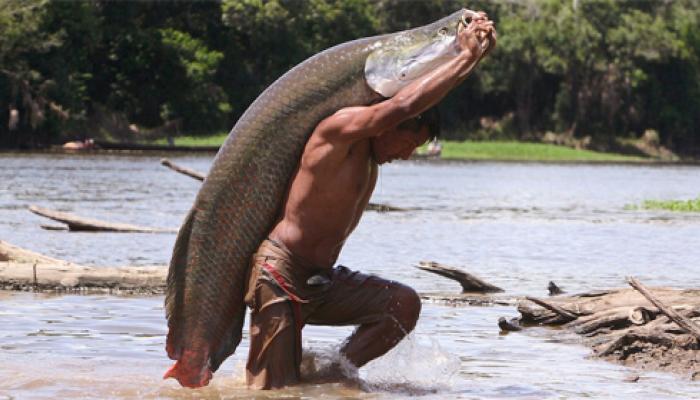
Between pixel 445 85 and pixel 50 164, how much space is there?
36.8 m

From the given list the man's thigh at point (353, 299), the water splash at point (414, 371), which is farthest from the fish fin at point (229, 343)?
the water splash at point (414, 371)

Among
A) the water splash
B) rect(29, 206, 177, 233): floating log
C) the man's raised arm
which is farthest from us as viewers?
rect(29, 206, 177, 233): floating log

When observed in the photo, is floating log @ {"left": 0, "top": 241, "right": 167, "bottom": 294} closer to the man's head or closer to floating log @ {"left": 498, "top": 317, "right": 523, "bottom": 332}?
floating log @ {"left": 498, "top": 317, "right": 523, "bottom": 332}

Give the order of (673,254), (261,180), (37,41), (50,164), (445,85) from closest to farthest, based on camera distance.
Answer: (445,85) → (261,180) → (673,254) → (50,164) → (37,41)

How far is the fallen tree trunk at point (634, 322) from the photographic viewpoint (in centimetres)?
878

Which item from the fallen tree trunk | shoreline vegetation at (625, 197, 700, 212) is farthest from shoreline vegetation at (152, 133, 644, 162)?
the fallen tree trunk

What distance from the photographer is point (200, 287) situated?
23.6 feet

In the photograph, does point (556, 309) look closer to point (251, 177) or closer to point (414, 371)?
point (414, 371)

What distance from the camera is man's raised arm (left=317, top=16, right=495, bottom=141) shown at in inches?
261

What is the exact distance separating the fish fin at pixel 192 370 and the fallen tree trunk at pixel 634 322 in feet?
8.09

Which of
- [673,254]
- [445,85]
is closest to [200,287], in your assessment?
[445,85]

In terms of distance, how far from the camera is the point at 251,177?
7.06 metres

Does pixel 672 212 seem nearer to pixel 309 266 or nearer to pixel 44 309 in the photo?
pixel 44 309

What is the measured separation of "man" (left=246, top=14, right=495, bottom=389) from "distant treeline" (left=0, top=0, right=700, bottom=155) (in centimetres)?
4560
